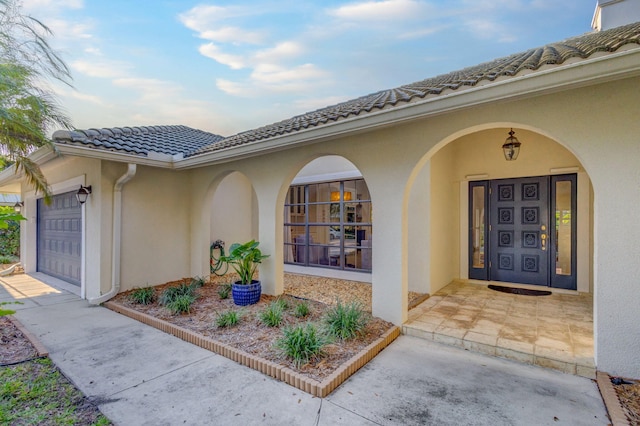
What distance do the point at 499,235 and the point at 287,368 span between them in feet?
21.6

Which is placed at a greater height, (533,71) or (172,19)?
(172,19)

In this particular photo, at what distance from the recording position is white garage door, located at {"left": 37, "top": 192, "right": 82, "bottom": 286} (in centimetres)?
827

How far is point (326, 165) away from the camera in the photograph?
9422 millimetres

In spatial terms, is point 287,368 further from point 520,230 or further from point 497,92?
point 520,230

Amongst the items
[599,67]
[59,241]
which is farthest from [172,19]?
[599,67]

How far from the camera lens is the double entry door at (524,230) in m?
7.04

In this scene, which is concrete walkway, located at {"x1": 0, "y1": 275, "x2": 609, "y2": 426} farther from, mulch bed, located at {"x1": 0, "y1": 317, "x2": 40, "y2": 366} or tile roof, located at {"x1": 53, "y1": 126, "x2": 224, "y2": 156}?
tile roof, located at {"x1": 53, "y1": 126, "x2": 224, "y2": 156}

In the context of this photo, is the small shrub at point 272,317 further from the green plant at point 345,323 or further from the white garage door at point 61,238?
the white garage door at point 61,238

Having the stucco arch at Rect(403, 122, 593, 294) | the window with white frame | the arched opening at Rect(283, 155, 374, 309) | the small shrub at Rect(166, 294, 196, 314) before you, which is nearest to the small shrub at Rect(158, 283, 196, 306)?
the small shrub at Rect(166, 294, 196, 314)

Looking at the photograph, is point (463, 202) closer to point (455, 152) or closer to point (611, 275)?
point (455, 152)

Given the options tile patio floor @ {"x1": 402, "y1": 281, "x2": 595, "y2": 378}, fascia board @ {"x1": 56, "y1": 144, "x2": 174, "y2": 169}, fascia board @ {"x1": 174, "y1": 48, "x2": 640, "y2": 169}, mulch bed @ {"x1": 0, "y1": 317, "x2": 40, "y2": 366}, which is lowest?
mulch bed @ {"x1": 0, "y1": 317, "x2": 40, "y2": 366}

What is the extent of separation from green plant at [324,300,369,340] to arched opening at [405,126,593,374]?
3.24ft

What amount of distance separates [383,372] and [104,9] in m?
9.30

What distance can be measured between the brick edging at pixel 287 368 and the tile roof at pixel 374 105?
351 centimetres
